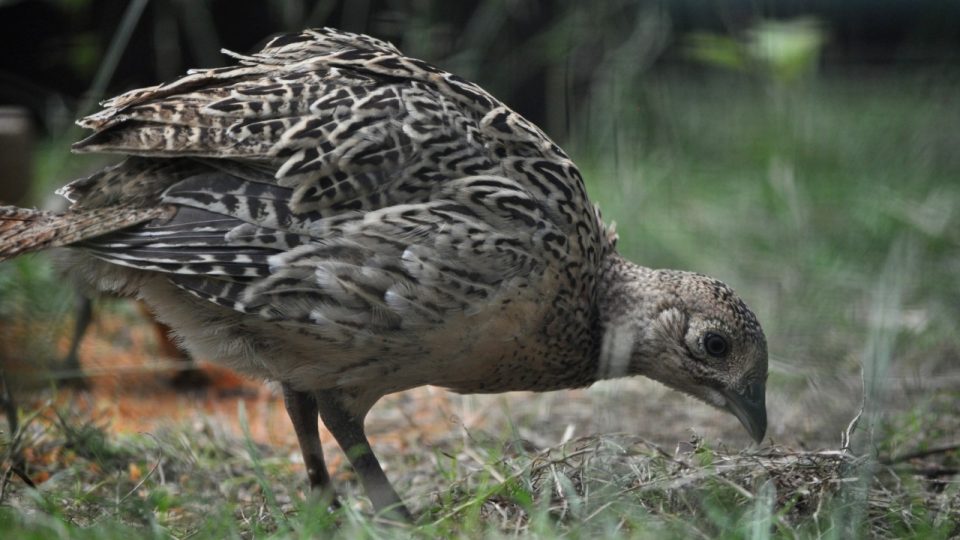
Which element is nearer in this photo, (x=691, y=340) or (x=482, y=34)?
(x=691, y=340)

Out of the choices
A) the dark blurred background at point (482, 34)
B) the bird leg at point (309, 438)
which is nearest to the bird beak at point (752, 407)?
the bird leg at point (309, 438)

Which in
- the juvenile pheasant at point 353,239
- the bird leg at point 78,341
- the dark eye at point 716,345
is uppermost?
the juvenile pheasant at point 353,239

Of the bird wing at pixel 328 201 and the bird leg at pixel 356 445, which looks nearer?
the bird wing at pixel 328 201

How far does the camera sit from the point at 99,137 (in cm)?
363

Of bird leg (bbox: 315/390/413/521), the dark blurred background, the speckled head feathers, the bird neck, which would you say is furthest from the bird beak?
the dark blurred background

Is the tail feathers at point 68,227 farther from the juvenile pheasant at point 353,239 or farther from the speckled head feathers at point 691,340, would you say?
the speckled head feathers at point 691,340

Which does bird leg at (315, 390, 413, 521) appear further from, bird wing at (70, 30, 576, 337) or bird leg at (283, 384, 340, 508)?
bird wing at (70, 30, 576, 337)

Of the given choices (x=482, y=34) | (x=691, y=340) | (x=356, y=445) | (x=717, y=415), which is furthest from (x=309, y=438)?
(x=482, y=34)

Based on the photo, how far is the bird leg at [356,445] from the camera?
12.5 ft

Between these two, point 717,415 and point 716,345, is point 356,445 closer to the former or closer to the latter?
point 716,345

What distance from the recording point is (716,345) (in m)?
4.00

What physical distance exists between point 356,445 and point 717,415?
197 cm

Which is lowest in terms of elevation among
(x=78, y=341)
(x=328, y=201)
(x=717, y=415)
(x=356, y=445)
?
(x=717, y=415)

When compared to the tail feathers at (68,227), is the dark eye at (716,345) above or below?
below
